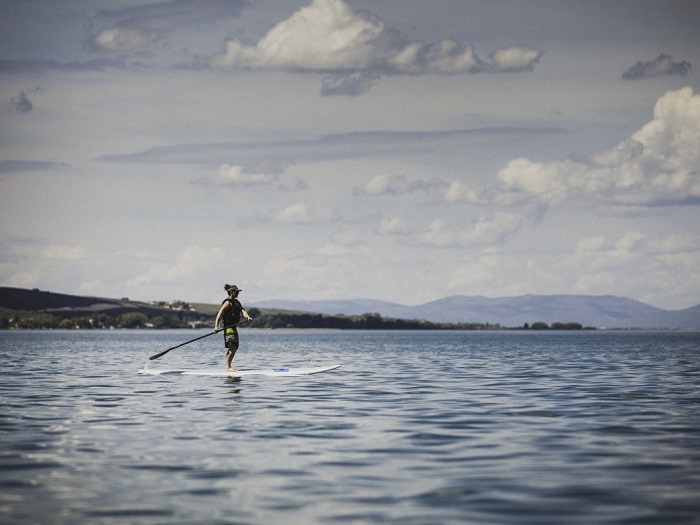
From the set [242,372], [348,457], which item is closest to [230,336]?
[242,372]

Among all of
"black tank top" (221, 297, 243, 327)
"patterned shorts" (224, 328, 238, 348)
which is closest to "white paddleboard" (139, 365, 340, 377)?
"patterned shorts" (224, 328, 238, 348)

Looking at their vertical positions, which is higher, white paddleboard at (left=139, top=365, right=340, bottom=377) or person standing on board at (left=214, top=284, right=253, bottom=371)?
person standing on board at (left=214, top=284, right=253, bottom=371)

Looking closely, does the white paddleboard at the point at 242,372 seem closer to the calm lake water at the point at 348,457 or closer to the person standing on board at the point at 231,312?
the person standing on board at the point at 231,312

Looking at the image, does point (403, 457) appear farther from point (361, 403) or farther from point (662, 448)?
point (361, 403)

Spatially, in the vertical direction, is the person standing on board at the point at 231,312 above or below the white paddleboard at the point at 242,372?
above

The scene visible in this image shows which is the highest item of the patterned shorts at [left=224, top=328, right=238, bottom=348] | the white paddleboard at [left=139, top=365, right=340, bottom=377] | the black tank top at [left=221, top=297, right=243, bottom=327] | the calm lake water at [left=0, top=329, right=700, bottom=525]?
the black tank top at [left=221, top=297, right=243, bottom=327]

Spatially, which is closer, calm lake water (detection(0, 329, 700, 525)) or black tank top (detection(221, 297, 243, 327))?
calm lake water (detection(0, 329, 700, 525))

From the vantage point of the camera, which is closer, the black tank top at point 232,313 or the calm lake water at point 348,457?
the calm lake water at point 348,457

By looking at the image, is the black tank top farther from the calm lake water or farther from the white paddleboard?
the calm lake water

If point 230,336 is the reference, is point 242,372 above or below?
below

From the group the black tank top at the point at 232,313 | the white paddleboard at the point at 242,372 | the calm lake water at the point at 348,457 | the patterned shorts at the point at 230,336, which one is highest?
the black tank top at the point at 232,313

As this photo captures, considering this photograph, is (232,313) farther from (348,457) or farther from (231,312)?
(348,457)

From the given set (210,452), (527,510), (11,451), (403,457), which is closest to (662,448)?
(403,457)

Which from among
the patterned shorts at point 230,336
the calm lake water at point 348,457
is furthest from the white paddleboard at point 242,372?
the calm lake water at point 348,457
